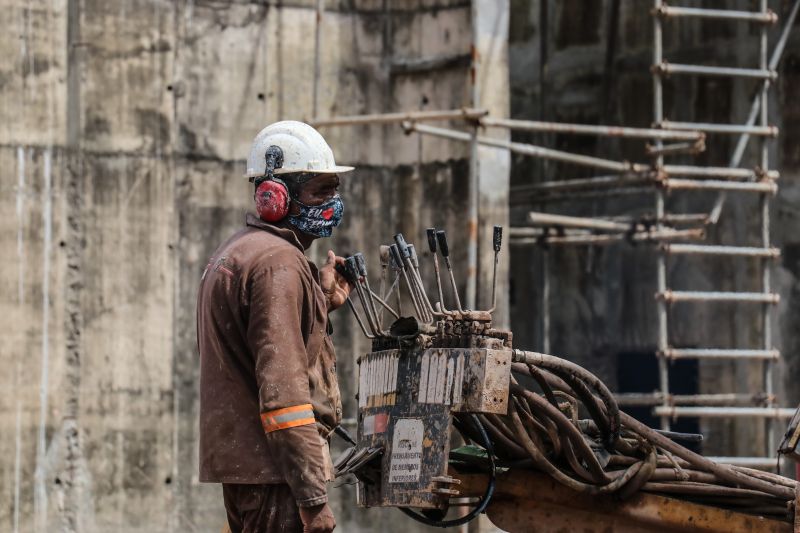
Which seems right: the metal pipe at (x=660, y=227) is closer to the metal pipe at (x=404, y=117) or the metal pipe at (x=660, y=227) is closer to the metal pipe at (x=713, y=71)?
the metal pipe at (x=713, y=71)

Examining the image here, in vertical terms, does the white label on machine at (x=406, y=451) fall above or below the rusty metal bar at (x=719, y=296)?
below

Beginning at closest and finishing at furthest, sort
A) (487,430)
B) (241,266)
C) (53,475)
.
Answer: (241,266) < (487,430) < (53,475)

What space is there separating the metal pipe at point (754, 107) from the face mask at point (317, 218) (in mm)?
7405

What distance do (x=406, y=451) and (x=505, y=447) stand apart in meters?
0.44

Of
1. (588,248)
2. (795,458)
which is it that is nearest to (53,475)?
(588,248)

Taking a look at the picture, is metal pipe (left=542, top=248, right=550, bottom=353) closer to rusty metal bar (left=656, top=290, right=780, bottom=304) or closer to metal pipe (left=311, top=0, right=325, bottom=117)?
rusty metal bar (left=656, top=290, right=780, bottom=304)

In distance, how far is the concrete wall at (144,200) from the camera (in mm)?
11453

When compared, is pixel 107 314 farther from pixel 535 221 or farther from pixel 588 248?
pixel 588 248

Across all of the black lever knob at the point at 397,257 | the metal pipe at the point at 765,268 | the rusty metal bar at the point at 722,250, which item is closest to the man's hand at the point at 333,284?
the black lever knob at the point at 397,257

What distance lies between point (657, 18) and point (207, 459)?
7.84 meters

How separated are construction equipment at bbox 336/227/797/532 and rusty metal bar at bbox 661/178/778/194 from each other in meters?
6.29

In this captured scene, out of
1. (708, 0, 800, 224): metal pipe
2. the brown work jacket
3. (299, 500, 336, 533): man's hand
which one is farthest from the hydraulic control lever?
(708, 0, 800, 224): metal pipe

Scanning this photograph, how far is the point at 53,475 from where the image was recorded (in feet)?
37.3

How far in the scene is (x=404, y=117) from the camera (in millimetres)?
11781
